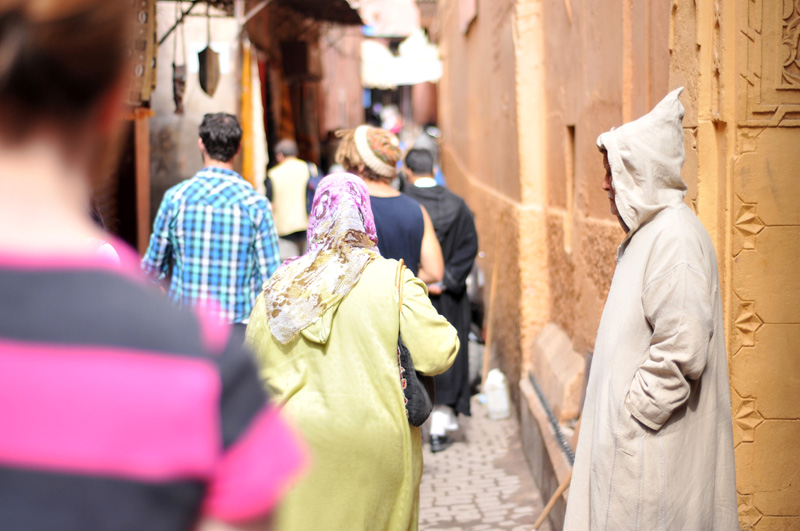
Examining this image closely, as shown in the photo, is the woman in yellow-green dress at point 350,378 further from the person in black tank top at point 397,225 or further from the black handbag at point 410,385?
the person in black tank top at point 397,225

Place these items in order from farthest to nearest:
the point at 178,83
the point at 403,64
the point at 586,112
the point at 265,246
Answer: the point at 403,64, the point at 178,83, the point at 586,112, the point at 265,246

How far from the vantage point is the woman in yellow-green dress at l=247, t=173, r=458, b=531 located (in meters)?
2.88

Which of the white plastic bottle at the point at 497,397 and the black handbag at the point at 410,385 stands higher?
the black handbag at the point at 410,385

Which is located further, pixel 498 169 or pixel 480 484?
pixel 498 169

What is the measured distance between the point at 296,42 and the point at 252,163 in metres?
5.11

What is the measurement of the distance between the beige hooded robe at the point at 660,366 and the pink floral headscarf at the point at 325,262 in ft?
2.72

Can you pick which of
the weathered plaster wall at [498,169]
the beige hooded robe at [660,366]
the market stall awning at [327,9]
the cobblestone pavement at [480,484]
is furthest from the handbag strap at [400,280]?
the market stall awning at [327,9]

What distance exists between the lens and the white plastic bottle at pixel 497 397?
707 centimetres

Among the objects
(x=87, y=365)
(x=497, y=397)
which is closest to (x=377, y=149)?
(x=497, y=397)

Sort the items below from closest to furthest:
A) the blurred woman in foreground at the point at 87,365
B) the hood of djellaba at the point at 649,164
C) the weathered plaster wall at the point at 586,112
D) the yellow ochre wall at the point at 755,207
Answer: the blurred woman in foreground at the point at 87,365
the hood of djellaba at the point at 649,164
the yellow ochre wall at the point at 755,207
the weathered plaster wall at the point at 586,112

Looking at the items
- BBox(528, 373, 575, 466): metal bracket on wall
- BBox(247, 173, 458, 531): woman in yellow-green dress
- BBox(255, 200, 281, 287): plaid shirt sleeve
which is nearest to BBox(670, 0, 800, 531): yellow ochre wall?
BBox(528, 373, 575, 466): metal bracket on wall

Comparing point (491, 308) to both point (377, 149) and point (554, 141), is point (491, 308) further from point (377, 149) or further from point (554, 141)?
point (377, 149)

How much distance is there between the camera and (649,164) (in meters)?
2.74

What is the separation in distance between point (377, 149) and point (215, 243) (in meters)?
0.90
